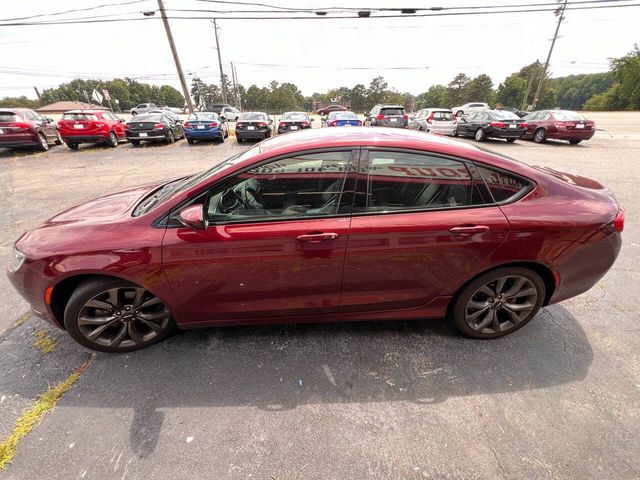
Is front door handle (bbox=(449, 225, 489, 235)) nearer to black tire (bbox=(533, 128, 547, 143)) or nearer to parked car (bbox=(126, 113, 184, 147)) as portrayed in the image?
parked car (bbox=(126, 113, 184, 147))

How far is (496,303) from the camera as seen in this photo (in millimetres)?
2420

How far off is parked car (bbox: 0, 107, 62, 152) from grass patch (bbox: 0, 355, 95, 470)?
12.8 metres

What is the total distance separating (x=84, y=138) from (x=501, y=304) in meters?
14.8

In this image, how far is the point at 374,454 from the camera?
173cm

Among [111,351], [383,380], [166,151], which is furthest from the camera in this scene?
[166,151]

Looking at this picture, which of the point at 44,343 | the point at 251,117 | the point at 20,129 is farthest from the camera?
the point at 251,117

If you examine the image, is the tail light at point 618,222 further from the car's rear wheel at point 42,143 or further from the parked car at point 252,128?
the car's rear wheel at point 42,143

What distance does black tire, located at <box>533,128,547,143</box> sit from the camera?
44.9 feet

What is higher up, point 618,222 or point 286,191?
point 286,191

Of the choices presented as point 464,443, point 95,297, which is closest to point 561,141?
point 464,443

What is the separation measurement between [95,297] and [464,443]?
2.56 meters

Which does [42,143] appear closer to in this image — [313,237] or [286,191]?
[286,191]

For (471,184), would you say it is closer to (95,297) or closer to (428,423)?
(428,423)

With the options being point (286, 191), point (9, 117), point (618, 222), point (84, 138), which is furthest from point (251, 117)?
point (618, 222)
